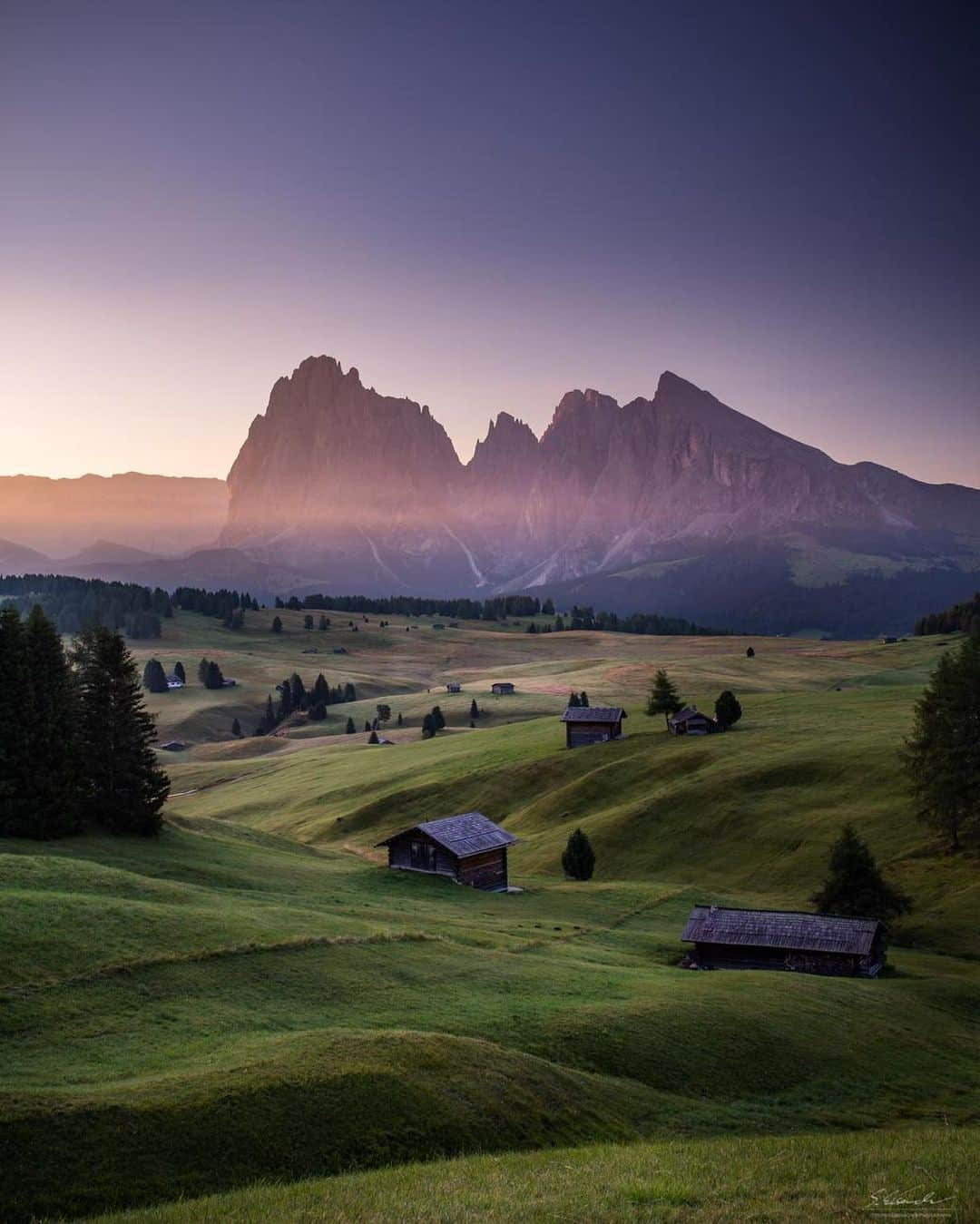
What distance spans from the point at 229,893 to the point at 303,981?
1536cm

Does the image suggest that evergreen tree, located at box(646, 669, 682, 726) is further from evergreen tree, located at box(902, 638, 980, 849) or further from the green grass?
the green grass

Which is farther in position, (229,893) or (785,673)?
(785,673)

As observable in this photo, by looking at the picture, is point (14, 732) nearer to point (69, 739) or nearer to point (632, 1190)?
point (69, 739)

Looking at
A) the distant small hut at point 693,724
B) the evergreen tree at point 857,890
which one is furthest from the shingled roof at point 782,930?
the distant small hut at point 693,724

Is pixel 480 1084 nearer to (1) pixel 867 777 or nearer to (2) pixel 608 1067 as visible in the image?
(2) pixel 608 1067

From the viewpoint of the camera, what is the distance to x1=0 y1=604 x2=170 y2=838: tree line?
5278 centimetres

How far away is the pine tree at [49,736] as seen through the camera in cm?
5312

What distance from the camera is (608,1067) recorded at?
30969 millimetres

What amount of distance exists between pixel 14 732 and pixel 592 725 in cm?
6318

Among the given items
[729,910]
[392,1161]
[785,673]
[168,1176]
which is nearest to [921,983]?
[729,910]

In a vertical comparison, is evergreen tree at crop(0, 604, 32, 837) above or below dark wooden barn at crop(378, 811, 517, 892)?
above

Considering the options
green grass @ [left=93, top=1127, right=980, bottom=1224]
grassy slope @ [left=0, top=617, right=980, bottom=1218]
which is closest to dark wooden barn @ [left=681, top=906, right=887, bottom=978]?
grassy slope @ [left=0, top=617, right=980, bottom=1218]

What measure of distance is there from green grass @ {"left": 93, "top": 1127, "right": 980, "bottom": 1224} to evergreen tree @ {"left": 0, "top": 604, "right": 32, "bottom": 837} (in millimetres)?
38258

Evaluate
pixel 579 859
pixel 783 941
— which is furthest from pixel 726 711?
pixel 783 941
